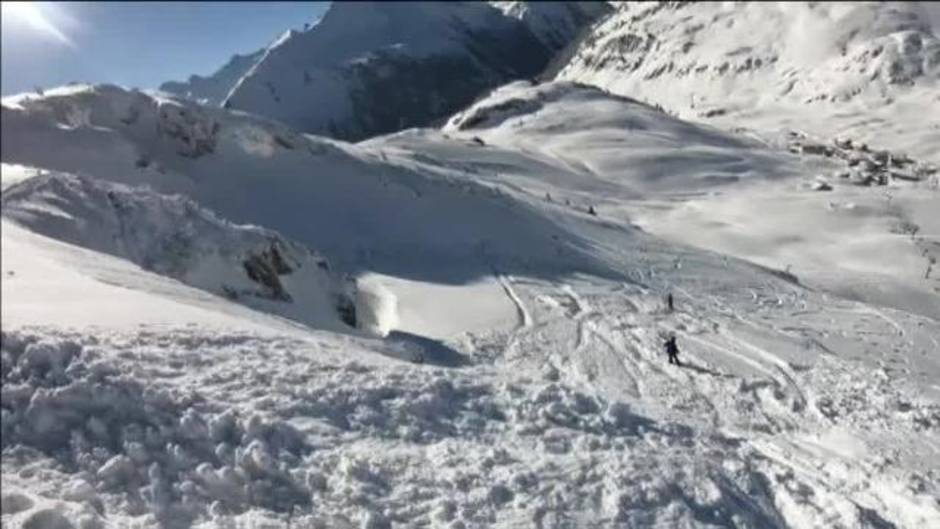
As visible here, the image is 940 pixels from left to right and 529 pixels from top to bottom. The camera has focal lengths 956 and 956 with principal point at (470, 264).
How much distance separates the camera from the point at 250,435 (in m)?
14.1

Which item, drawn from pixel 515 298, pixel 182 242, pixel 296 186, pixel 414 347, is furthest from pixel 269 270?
pixel 296 186

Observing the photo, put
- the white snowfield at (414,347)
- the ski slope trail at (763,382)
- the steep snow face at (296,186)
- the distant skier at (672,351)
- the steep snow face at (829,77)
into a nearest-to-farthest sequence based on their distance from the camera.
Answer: the white snowfield at (414,347) → the ski slope trail at (763,382) → the distant skier at (672,351) → the steep snow face at (296,186) → the steep snow face at (829,77)

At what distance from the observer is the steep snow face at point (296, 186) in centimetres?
4009

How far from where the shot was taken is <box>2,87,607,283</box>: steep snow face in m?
40.1

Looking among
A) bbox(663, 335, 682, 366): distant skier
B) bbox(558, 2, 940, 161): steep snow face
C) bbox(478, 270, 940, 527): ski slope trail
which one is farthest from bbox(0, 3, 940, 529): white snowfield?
bbox(558, 2, 940, 161): steep snow face

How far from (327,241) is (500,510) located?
29152 mm

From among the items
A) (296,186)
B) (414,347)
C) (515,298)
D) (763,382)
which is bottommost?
(414,347)

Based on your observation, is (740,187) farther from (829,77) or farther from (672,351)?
(829,77)

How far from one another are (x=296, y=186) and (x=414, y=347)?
2283cm

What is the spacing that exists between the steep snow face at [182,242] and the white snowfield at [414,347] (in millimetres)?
106

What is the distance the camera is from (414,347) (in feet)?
83.1

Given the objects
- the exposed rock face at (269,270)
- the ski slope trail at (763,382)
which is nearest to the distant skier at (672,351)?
the ski slope trail at (763,382)

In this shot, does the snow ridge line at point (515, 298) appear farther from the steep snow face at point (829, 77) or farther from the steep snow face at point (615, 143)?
the steep snow face at point (829, 77)

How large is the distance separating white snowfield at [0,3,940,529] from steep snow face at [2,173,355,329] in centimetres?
11
